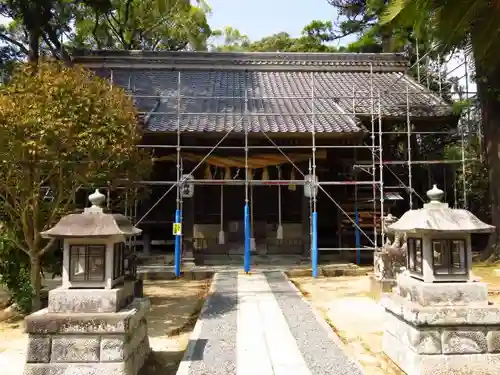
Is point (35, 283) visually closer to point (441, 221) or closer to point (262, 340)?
point (262, 340)

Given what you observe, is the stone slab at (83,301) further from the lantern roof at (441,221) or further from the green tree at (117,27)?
the green tree at (117,27)

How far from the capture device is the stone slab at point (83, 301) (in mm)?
4836

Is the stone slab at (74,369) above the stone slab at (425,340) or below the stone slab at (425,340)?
below

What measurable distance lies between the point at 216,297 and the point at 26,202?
4.19m

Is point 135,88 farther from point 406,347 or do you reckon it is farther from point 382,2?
point 406,347

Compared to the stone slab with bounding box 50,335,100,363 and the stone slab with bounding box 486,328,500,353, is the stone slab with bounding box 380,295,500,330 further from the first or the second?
the stone slab with bounding box 50,335,100,363

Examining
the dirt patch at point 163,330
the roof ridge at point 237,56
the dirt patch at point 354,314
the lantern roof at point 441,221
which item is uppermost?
the roof ridge at point 237,56

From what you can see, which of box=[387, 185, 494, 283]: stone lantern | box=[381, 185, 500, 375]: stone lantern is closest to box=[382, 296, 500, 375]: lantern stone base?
box=[381, 185, 500, 375]: stone lantern

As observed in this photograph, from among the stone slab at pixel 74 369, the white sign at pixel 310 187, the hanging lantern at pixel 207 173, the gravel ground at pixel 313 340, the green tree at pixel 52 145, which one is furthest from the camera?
the hanging lantern at pixel 207 173

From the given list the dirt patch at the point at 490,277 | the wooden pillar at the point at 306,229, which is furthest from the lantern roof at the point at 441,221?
the wooden pillar at the point at 306,229

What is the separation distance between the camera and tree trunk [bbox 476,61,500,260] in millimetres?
12508

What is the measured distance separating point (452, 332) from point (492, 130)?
1018cm

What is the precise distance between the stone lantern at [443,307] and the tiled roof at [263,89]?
7588 mm

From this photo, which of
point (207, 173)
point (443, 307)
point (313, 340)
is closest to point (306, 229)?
point (207, 173)
